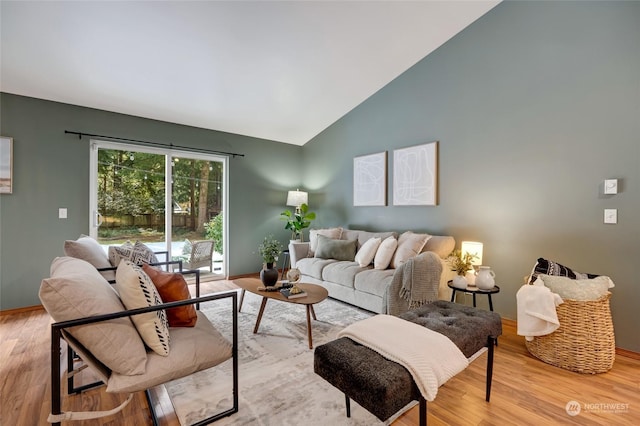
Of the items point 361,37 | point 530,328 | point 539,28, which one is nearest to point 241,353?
point 530,328

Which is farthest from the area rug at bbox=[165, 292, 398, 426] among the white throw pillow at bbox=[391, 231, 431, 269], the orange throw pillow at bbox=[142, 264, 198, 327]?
the white throw pillow at bbox=[391, 231, 431, 269]

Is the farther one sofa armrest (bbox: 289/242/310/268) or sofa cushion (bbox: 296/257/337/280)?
sofa armrest (bbox: 289/242/310/268)

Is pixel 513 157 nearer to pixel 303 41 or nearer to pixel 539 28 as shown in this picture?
pixel 539 28

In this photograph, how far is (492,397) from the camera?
187cm

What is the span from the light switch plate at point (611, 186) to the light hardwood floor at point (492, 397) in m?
1.41

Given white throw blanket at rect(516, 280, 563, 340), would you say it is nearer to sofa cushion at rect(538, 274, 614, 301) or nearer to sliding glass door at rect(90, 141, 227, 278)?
sofa cushion at rect(538, 274, 614, 301)

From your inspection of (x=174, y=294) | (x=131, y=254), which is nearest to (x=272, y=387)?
(x=174, y=294)

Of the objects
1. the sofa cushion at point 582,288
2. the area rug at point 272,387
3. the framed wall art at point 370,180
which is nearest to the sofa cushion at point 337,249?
the framed wall art at point 370,180

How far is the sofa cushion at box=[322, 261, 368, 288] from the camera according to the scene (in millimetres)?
3516

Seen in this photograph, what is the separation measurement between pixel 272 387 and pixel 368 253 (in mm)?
2123

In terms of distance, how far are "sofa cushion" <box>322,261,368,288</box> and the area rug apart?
639 mm

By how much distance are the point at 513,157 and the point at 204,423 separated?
362 cm

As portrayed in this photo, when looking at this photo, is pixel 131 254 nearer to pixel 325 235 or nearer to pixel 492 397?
pixel 325 235

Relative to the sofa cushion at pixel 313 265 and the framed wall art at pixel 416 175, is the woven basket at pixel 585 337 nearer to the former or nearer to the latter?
the framed wall art at pixel 416 175
